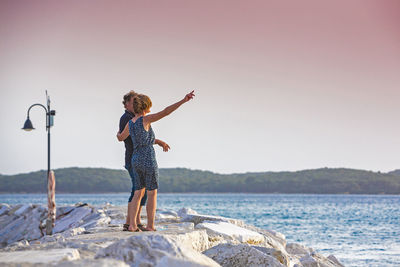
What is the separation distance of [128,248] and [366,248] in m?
15.0

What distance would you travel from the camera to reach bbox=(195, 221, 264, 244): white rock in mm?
6457

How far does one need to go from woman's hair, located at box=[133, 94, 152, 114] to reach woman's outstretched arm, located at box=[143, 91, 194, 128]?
0.33 feet

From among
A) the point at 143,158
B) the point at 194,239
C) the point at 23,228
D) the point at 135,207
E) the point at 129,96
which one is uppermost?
the point at 129,96

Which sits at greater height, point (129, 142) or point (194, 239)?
point (129, 142)

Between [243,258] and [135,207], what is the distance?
137cm

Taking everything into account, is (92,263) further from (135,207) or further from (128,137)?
(128,137)

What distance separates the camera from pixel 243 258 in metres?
4.60

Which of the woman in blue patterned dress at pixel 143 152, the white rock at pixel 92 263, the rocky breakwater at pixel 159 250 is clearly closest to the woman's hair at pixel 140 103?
the woman in blue patterned dress at pixel 143 152

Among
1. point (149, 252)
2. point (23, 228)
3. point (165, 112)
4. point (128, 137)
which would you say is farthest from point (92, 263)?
point (23, 228)

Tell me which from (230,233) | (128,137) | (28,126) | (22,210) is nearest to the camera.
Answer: (128,137)

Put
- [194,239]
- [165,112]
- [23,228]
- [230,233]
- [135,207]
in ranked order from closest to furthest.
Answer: [165,112], [194,239], [135,207], [230,233], [23,228]

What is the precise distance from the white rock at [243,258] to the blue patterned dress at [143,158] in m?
1.04

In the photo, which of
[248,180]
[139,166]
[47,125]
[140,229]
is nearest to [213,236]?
[140,229]

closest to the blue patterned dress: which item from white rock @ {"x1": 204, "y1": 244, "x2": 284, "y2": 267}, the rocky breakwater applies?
the rocky breakwater
